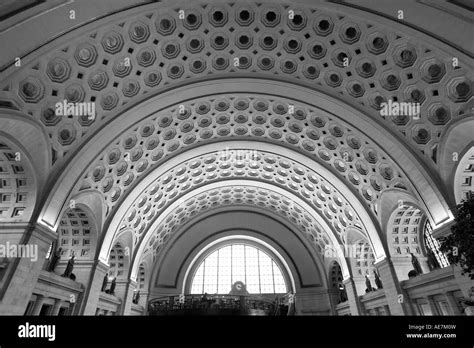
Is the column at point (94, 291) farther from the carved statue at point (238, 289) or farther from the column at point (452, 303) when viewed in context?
the column at point (452, 303)

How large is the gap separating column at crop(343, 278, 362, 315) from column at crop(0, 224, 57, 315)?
22360 mm

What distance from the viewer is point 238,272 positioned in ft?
112

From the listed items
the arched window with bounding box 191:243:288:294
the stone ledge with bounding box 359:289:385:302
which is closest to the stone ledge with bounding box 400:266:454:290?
the stone ledge with bounding box 359:289:385:302

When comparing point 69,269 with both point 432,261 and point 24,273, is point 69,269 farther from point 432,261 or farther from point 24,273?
point 432,261

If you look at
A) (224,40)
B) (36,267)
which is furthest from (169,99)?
(36,267)

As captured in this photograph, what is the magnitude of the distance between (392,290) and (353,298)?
6.73m

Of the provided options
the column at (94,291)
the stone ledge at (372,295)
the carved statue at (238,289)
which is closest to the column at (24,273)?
the column at (94,291)

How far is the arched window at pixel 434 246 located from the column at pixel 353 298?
7.75m

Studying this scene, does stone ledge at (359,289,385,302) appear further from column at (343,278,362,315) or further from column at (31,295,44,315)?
column at (31,295,44,315)

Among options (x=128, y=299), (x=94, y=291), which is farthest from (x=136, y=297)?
(x=94, y=291)

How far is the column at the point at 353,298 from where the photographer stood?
2419 centimetres

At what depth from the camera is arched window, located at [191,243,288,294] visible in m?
33.2

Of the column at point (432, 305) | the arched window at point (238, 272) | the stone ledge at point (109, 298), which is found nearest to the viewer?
the column at point (432, 305)

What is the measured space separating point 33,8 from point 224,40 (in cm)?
825
